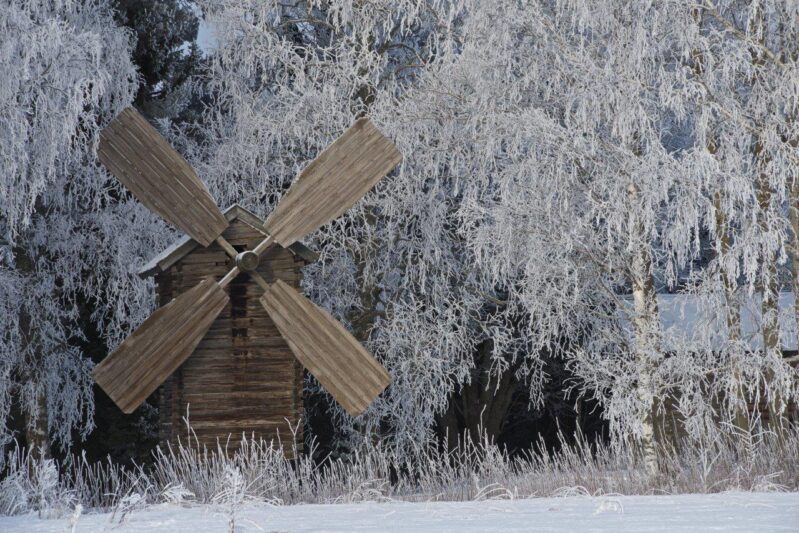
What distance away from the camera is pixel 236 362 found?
11.2m

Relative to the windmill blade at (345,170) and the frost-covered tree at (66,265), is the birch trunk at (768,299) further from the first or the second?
the frost-covered tree at (66,265)

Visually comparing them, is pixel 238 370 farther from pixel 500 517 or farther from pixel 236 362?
pixel 500 517

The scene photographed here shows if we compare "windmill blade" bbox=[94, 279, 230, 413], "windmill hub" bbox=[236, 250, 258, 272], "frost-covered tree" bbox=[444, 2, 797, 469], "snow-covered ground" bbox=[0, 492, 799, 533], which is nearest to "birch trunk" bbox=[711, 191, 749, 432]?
"frost-covered tree" bbox=[444, 2, 797, 469]

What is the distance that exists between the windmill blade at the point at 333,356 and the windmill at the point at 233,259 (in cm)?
1

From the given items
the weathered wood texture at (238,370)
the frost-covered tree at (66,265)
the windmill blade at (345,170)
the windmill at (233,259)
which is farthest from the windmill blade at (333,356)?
the frost-covered tree at (66,265)

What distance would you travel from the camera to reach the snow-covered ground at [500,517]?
9.02 feet

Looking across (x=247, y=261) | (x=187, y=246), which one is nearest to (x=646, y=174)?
(x=247, y=261)

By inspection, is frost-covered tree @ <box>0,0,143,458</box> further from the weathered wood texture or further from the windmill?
the weathered wood texture

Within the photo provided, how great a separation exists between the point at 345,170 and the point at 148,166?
216cm

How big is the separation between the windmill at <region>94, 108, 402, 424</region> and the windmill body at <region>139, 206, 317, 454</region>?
0.56 feet

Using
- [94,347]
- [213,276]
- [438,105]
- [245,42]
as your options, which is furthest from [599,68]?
[94,347]

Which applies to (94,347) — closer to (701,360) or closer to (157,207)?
(157,207)

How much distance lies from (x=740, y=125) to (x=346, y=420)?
22.2 feet

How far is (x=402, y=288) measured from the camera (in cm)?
1424
